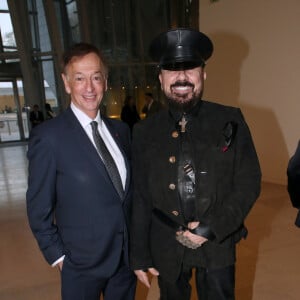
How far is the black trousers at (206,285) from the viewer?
59.9 inches

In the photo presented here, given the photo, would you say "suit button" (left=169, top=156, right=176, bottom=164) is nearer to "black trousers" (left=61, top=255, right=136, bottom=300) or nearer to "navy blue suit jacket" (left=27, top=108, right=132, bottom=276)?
"navy blue suit jacket" (left=27, top=108, right=132, bottom=276)

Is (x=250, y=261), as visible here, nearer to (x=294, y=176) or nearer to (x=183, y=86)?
(x=294, y=176)

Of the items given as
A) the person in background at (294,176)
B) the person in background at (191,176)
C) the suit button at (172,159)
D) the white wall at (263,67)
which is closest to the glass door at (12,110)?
the white wall at (263,67)

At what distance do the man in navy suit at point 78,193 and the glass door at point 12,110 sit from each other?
13.4m

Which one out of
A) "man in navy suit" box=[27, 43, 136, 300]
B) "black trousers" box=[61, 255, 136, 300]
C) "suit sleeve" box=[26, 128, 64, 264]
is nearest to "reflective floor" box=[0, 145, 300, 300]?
"black trousers" box=[61, 255, 136, 300]

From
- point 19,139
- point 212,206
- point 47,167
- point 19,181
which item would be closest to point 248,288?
point 212,206

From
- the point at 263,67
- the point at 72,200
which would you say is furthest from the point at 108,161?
the point at 263,67

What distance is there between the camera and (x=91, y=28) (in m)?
12.0

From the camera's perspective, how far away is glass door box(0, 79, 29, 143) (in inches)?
558

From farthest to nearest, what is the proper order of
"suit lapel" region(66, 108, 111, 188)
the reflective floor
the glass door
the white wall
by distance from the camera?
the glass door, the white wall, the reflective floor, "suit lapel" region(66, 108, 111, 188)

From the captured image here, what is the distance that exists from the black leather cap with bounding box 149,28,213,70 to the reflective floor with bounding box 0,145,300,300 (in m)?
2.00

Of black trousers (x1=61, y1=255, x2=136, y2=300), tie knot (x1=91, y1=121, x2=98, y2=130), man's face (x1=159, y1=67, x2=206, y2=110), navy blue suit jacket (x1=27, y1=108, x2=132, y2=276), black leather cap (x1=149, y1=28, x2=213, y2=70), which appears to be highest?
black leather cap (x1=149, y1=28, x2=213, y2=70)

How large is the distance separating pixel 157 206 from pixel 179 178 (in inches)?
8.0

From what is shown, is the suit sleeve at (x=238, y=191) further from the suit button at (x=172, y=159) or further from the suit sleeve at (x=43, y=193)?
the suit sleeve at (x=43, y=193)
